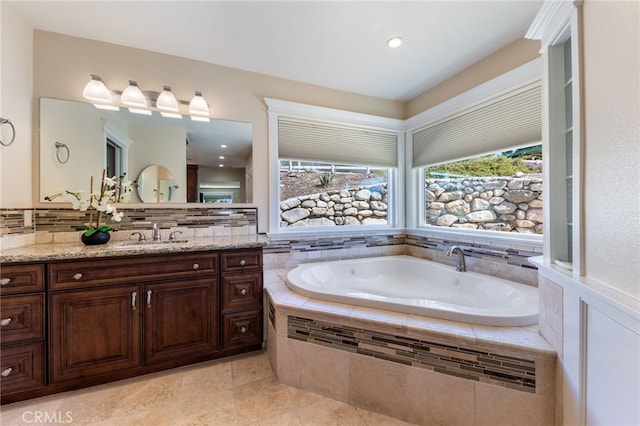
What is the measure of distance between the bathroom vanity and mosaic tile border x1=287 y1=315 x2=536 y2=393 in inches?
22.5

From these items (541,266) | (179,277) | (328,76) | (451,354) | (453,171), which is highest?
(328,76)

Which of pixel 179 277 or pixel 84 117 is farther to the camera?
pixel 84 117

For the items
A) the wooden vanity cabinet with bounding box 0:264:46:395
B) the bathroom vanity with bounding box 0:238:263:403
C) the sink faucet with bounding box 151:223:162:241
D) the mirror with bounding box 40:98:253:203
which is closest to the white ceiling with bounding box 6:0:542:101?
the mirror with bounding box 40:98:253:203

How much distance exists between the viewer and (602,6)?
2.88 ft

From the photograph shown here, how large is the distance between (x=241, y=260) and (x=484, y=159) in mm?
2283

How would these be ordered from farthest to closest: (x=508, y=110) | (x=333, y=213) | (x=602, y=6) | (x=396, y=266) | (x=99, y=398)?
1. (x=333, y=213)
2. (x=396, y=266)
3. (x=508, y=110)
4. (x=99, y=398)
5. (x=602, y=6)

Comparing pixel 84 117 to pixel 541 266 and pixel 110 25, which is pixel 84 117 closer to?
pixel 110 25

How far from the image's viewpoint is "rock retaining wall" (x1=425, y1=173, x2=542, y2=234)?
74.9 inches

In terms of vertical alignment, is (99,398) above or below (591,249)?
below

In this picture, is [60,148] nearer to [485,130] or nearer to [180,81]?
[180,81]

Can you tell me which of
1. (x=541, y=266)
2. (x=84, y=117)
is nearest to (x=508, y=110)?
(x=541, y=266)

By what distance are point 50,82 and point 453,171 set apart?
11.5 feet

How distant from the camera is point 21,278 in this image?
1.41 meters

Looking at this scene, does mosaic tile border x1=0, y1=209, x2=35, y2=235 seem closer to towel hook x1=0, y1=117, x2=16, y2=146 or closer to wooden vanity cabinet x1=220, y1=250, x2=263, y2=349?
towel hook x1=0, y1=117, x2=16, y2=146
